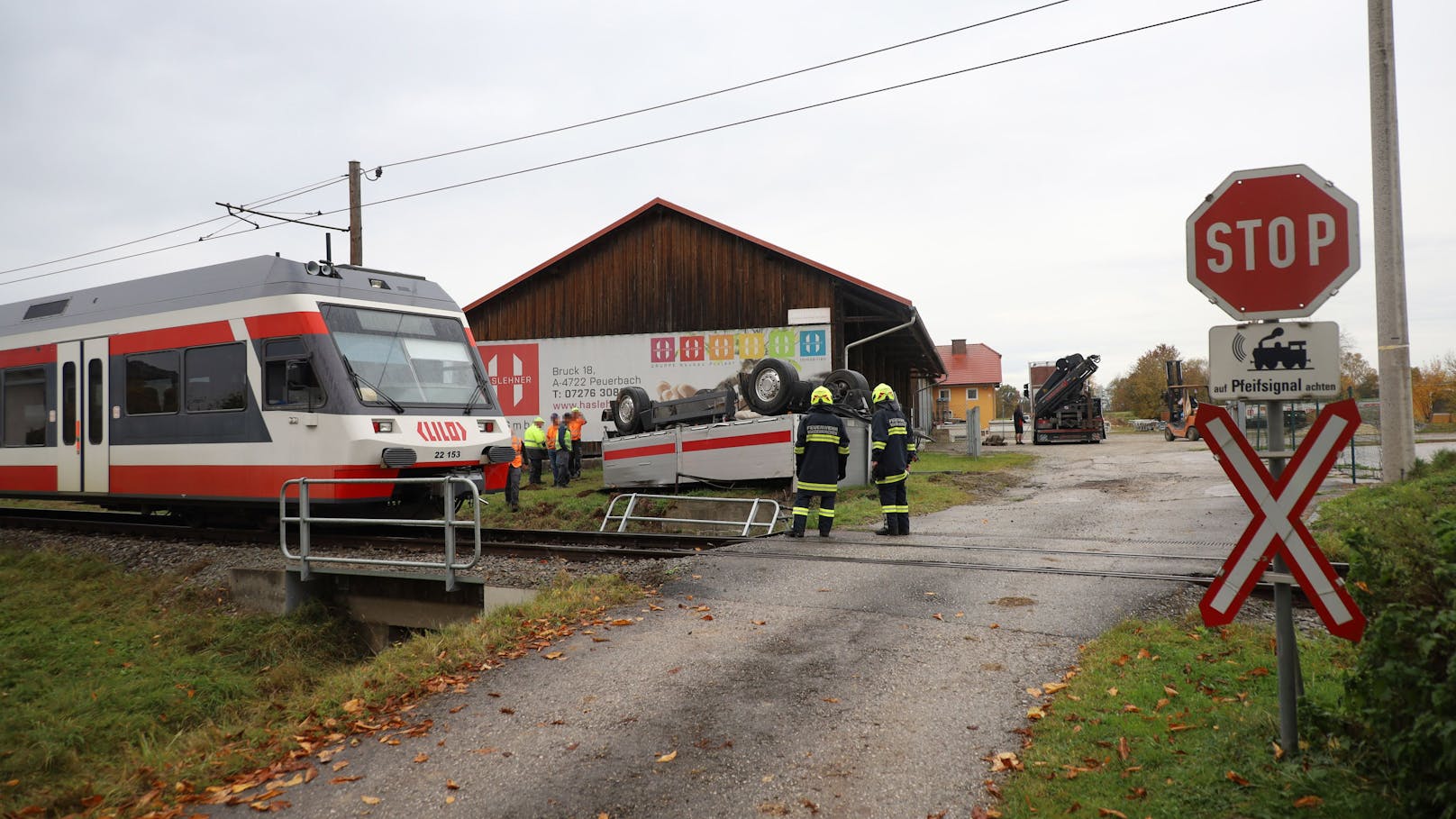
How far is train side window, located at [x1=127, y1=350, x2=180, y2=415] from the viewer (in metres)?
11.7

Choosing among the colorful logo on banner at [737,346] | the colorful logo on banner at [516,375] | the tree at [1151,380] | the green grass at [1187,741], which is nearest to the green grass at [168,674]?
the green grass at [1187,741]

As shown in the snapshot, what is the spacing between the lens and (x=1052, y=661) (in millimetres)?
5602

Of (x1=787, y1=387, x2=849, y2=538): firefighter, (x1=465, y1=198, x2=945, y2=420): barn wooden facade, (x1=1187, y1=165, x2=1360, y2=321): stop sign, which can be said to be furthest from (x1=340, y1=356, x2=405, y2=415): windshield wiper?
(x1=465, y1=198, x2=945, y2=420): barn wooden facade

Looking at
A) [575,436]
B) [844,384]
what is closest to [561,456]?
[575,436]

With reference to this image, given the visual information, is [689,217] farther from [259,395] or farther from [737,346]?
[259,395]

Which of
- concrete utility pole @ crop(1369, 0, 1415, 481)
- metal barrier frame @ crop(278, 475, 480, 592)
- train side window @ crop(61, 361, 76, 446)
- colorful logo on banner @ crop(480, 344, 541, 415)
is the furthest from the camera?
colorful logo on banner @ crop(480, 344, 541, 415)

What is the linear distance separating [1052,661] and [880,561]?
2.99 metres

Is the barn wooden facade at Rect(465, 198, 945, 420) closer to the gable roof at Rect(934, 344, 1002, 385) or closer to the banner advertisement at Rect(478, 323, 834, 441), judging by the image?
the banner advertisement at Rect(478, 323, 834, 441)

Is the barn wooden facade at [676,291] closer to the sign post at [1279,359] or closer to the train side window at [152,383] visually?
the train side window at [152,383]

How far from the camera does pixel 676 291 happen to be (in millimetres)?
24750

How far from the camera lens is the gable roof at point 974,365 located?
7500 cm

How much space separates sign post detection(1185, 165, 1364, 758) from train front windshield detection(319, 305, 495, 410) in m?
8.81

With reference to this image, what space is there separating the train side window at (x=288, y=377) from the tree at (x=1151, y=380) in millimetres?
63166

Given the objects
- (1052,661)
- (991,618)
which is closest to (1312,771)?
(1052,661)
